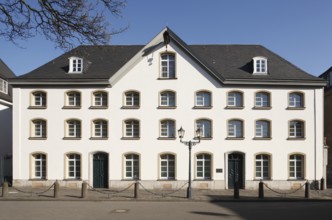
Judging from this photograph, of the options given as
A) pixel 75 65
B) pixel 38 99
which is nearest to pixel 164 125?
pixel 75 65

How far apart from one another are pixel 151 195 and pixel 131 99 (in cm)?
737

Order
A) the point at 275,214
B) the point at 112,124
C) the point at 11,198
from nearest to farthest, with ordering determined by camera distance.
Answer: the point at 275,214, the point at 11,198, the point at 112,124

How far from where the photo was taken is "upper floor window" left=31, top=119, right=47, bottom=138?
80.2 feet

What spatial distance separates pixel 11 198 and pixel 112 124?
821 centimetres

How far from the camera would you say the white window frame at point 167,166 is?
24250 mm

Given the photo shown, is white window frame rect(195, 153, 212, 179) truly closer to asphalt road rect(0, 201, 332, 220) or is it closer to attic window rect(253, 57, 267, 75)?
asphalt road rect(0, 201, 332, 220)

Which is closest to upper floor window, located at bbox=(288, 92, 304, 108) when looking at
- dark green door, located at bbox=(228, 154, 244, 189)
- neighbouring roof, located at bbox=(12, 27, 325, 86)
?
neighbouring roof, located at bbox=(12, 27, 325, 86)

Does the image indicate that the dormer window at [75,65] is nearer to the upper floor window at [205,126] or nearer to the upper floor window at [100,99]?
the upper floor window at [100,99]

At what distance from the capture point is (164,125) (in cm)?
2436

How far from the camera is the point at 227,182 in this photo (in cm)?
2441

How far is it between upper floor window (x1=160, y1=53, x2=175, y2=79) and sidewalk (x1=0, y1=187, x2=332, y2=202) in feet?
28.3

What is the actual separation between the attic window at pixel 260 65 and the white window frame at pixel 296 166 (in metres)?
6.82

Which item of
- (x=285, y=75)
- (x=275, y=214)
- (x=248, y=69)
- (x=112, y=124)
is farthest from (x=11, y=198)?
(x=285, y=75)

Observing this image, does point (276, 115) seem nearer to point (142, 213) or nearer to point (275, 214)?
point (275, 214)
